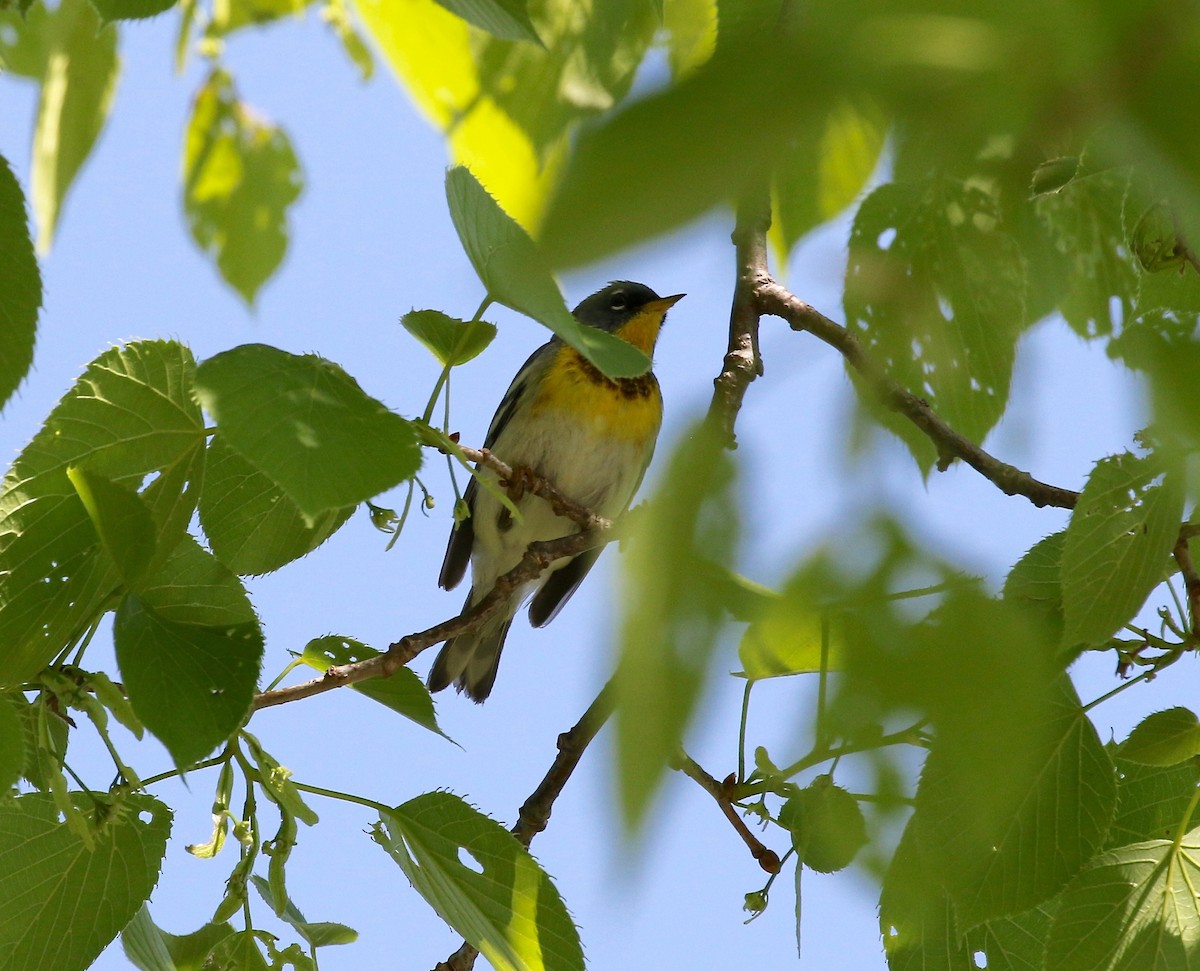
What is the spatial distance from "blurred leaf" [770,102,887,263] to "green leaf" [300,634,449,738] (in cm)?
157

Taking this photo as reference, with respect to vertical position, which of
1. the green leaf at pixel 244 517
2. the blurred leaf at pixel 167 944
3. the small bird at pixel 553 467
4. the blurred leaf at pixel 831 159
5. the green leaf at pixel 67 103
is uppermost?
the small bird at pixel 553 467

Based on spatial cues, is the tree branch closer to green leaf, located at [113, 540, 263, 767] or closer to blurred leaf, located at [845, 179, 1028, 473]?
green leaf, located at [113, 540, 263, 767]

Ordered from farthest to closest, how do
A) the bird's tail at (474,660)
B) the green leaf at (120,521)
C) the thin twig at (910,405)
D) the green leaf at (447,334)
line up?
the bird's tail at (474,660) < the green leaf at (447,334) < the green leaf at (120,521) < the thin twig at (910,405)

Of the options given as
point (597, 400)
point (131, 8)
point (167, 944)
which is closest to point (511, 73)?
point (131, 8)

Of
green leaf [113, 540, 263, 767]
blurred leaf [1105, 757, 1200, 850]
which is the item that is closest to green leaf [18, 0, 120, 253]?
green leaf [113, 540, 263, 767]

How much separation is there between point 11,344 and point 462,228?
1.27 ft

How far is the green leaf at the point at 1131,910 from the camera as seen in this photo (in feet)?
4.76

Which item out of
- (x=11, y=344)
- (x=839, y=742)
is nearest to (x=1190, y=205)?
(x=839, y=742)

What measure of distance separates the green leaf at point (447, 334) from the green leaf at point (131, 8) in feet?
2.09

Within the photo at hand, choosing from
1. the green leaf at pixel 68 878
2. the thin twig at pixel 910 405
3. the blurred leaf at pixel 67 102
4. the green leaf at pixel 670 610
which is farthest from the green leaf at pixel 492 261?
the green leaf at pixel 68 878

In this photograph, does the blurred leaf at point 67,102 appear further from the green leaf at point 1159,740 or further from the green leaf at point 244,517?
the green leaf at point 1159,740

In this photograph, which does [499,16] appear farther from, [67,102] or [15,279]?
[67,102]

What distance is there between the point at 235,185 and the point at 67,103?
453 mm

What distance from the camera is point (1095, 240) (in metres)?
1.11
